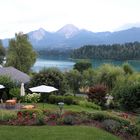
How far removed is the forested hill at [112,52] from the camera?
174 meters

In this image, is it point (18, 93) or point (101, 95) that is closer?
point (18, 93)

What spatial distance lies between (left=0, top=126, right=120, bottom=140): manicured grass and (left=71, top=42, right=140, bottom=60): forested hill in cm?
15571

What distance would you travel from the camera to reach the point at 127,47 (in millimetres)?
178625

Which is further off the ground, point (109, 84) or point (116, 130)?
point (116, 130)

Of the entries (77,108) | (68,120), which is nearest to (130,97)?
(77,108)

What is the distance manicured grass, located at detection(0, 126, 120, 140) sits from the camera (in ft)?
53.8

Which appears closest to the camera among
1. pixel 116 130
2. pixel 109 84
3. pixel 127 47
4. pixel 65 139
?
pixel 65 139

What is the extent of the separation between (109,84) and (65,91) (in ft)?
80.9

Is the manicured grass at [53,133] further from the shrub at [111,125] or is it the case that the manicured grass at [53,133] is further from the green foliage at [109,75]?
the green foliage at [109,75]

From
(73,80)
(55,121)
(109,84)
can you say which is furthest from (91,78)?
(55,121)

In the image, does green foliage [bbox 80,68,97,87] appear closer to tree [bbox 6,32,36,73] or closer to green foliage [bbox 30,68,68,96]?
Answer: tree [bbox 6,32,36,73]

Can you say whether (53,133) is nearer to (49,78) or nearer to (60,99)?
(60,99)

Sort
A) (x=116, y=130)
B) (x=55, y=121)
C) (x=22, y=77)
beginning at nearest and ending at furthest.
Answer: (x=116, y=130) → (x=55, y=121) → (x=22, y=77)

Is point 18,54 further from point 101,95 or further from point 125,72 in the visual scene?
point 101,95
